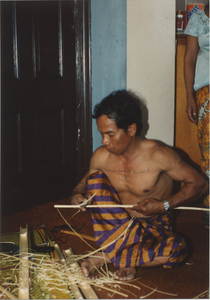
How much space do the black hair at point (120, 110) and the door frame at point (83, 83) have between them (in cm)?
110

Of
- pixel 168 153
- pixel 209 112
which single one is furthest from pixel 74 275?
pixel 209 112

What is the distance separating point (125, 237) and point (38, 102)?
4.81 ft

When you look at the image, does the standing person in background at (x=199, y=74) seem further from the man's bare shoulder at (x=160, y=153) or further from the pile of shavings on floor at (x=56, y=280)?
the pile of shavings on floor at (x=56, y=280)

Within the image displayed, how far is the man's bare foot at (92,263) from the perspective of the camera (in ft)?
5.19

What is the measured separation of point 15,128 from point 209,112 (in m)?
1.43

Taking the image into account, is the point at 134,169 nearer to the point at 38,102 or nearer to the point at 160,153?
the point at 160,153

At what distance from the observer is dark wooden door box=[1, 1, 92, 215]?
247 cm

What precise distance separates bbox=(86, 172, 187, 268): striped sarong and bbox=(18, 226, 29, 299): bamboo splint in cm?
38

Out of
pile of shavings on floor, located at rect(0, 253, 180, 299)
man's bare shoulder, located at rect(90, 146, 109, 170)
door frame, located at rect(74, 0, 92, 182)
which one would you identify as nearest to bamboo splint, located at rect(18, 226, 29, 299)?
pile of shavings on floor, located at rect(0, 253, 180, 299)

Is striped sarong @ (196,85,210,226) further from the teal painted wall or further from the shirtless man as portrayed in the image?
the teal painted wall

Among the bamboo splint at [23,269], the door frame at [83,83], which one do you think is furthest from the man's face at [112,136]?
the door frame at [83,83]

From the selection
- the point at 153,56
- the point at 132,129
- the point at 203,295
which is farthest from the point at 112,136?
the point at 153,56

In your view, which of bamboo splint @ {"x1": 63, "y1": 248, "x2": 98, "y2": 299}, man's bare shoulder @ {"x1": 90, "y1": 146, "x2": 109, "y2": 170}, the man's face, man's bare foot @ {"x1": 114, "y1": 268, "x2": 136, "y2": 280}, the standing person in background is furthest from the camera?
the standing person in background

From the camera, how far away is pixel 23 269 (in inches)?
63.5
